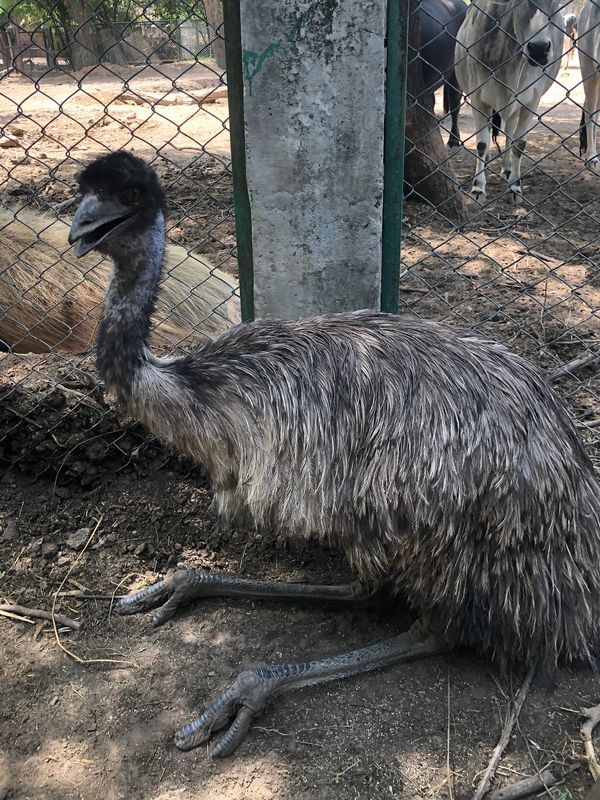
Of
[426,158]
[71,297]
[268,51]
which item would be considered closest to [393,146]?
[268,51]

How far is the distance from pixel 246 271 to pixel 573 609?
1639 mm

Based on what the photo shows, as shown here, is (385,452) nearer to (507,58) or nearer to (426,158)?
(426,158)

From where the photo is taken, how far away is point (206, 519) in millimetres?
3197

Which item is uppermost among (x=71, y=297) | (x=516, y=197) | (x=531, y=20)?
→ (x=531, y=20)

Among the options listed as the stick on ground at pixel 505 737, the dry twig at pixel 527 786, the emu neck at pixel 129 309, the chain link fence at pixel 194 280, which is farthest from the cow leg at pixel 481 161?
the dry twig at pixel 527 786

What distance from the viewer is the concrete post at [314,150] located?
2381 millimetres

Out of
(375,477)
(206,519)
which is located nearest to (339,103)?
(375,477)

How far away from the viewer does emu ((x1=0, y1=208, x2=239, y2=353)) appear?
4227mm

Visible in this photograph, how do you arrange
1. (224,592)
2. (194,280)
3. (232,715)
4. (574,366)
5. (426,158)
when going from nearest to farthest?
1. (232,715)
2. (224,592)
3. (574,366)
4. (194,280)
5. (426,158)

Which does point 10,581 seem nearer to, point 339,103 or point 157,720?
point 157,720

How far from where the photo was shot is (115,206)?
227 cm

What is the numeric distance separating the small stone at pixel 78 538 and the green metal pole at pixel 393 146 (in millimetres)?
1570

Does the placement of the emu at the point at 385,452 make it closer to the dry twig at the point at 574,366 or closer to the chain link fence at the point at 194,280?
the chain link fence at the point at 194,280

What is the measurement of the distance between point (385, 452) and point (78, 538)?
5.19 ft
